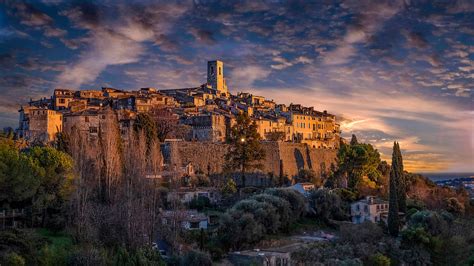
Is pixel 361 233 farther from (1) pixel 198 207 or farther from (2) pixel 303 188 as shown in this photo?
(2) pixel 303 188

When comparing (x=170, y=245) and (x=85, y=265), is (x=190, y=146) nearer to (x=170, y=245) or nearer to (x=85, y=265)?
(x=170, y=245)

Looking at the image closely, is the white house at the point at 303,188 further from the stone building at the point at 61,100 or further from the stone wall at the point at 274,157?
the stone building at the point at 61,100

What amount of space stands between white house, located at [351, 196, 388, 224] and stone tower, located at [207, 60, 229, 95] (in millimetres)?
43475

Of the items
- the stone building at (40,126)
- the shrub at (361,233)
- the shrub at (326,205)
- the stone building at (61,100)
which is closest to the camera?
the shrub at (361,233)

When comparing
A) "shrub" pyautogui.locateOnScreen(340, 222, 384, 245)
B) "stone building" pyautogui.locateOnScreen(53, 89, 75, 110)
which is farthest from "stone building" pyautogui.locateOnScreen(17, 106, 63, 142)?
"shrub" pyautogui.locateOnScreen(340, 222, 384, 245)

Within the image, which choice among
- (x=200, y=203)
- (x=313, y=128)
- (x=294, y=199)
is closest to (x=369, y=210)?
(x=294, y=199)

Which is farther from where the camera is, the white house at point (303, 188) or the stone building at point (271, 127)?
the stone building at point (271, 127)

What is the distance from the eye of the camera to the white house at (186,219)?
23.5 meters

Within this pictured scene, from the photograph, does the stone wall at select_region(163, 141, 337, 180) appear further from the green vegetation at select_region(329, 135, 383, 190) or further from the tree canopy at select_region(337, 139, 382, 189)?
the tree canopy at select_region(337, 139, 382, 189)

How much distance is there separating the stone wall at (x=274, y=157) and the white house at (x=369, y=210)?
24.5 feet

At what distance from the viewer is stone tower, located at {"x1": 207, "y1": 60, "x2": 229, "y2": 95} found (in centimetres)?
7438

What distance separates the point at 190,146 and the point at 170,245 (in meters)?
15.7

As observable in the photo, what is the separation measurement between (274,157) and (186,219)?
58.9ft

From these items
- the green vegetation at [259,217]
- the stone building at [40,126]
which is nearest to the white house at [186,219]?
the green vegetation at [259,217]
